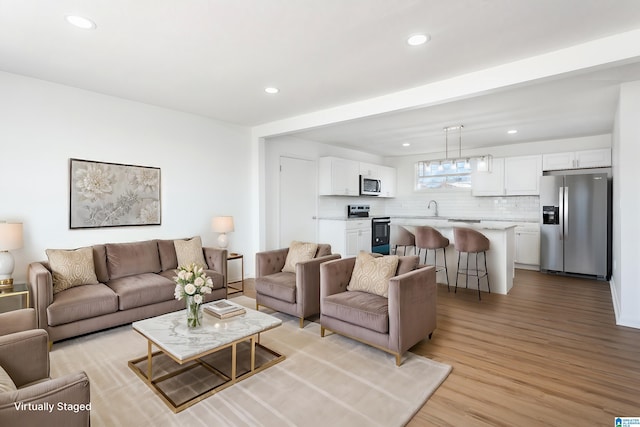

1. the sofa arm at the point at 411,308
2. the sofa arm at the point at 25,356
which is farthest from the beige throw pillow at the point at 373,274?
the sofa arm at the point at 25,356

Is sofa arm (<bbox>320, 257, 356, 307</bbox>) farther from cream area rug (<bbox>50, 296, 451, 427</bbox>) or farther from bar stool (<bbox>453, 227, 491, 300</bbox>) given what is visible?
bar stool (<bbox>453, 227, 491, 300</bbox>)

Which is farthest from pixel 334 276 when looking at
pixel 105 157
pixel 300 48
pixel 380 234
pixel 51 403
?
pixel 380 234

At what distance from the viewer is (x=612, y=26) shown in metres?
2.34

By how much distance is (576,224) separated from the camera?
5.59m

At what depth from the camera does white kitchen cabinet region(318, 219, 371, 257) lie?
6.32m

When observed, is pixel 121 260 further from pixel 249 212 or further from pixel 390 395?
pixel 390 395

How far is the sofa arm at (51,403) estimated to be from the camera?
1087 millimetres

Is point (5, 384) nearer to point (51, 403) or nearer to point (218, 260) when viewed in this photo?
point (51, 403)

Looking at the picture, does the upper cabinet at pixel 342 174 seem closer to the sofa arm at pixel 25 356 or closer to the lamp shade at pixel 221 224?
the lamp shade at pixel 221 224

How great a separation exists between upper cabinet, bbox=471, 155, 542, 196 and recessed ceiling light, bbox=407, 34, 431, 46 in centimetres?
494

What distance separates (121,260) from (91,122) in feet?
5.43

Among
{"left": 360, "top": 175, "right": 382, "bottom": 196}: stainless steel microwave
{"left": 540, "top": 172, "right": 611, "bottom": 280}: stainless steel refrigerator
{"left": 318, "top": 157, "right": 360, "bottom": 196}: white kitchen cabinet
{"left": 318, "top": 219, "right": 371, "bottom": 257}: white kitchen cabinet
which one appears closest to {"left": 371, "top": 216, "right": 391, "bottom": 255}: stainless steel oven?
{"left": 318, "top": 219, "right": 371, "bottom": 257}: white kitchen cabinet

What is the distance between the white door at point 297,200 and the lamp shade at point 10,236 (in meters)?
3.53

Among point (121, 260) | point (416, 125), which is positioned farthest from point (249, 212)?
point (416, 125)
